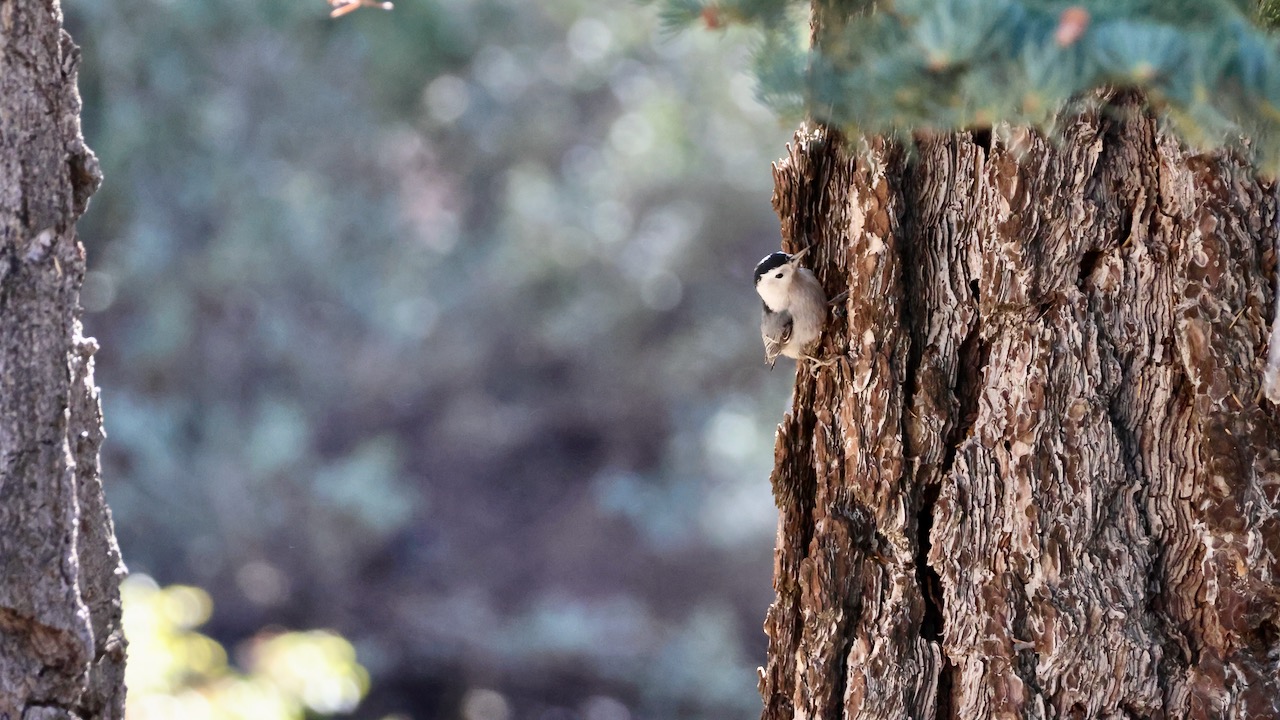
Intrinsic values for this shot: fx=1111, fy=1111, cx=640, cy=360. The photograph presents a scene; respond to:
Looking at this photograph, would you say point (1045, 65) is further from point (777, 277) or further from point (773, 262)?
point (773, 262)

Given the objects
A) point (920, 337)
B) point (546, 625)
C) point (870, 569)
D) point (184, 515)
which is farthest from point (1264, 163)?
point (184, 515)

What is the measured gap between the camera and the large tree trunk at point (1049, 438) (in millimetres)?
1158

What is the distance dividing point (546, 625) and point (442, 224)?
83.0 inches

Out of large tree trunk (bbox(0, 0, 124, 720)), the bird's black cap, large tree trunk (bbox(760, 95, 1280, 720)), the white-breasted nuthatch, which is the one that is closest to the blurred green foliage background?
the bird's black cap

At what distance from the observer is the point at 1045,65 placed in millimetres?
706

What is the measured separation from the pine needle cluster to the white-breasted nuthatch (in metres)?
0.66

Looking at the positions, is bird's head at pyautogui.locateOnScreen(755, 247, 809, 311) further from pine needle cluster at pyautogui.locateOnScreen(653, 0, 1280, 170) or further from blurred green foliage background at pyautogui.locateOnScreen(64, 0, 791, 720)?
blurred green foliage background at pyautogui.locateOnScreen(64, 0, 791, 720)

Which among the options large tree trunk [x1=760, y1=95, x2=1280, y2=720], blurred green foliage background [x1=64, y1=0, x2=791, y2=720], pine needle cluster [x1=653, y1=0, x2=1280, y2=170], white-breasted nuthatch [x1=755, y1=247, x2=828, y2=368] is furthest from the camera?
blurred green foliage background [x1=64, y1=0, x2=791, y2=720]

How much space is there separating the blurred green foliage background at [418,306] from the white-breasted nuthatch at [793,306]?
305cm

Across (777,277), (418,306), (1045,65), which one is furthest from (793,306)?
(418,306)

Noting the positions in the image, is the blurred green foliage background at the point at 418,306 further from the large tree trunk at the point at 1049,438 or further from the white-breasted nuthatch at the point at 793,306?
the large tree trunk at the point at 1049,438

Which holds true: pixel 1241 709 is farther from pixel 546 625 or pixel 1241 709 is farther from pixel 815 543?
pixel 546 625

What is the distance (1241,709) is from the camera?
3.79 feet

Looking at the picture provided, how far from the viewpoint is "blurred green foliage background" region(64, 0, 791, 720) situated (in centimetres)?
502
